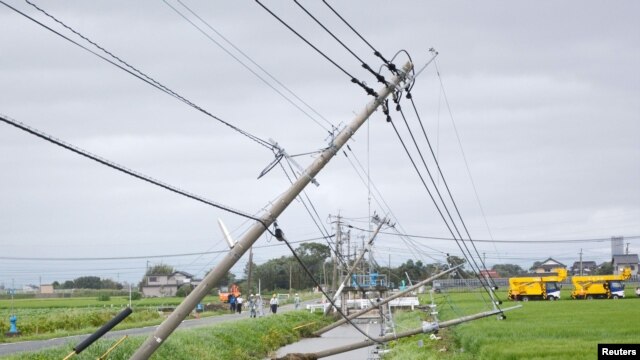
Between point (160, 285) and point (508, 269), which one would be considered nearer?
point (160, 285)

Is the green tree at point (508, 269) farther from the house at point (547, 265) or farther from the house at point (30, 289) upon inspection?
the house at point (30, 289)

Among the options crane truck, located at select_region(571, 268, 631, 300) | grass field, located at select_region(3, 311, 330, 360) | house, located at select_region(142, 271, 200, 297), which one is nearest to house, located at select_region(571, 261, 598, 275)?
house, located at select_region(142, 271, 200, 297)

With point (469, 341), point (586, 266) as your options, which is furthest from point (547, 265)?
point (469, 341)

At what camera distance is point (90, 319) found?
2098 inches

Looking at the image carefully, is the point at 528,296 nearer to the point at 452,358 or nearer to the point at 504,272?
the point at 452,358

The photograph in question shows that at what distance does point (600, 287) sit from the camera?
8100cm

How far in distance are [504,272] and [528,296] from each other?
107 m

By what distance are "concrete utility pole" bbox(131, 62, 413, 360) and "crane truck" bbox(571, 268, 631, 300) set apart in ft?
210

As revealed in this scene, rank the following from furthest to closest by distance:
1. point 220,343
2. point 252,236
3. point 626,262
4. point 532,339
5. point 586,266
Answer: point 586,266, point 626,262, point 220,343, point 532,339, point 252,236

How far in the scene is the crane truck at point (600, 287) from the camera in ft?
262

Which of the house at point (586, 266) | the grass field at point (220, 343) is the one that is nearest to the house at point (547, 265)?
the house at point (586, 266)

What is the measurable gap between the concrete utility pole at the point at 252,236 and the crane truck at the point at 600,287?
64050 mm

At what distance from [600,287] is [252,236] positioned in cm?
6877

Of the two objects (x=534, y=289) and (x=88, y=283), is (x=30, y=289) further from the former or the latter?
(x=534, y=289)
